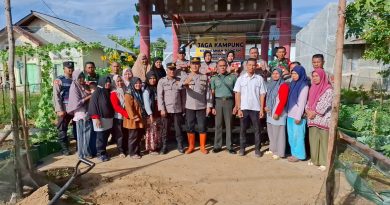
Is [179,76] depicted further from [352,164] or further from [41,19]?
[41,19]

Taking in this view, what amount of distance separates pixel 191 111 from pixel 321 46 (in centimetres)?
1426

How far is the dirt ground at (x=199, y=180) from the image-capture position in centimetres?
408

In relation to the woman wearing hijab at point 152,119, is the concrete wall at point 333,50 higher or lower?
higher

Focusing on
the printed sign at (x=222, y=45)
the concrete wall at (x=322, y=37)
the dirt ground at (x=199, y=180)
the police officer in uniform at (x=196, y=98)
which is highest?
the concrete wall at (x=322, y=37)

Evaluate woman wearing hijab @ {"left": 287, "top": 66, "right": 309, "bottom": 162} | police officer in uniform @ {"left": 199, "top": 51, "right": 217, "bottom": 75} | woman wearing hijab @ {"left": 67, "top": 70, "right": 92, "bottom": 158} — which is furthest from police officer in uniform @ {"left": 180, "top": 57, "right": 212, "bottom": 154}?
woman wearing hijab @ {"left": 67, "top": 70, "right": 92, "bottom": 158}

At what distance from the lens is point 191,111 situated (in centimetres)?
597

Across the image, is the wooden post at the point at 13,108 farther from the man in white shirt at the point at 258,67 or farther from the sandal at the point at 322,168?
the sandal at the point at 322,168

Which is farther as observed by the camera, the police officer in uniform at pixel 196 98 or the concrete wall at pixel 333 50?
the concrete wall at pixel 333 50

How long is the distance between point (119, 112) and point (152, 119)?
0.64m

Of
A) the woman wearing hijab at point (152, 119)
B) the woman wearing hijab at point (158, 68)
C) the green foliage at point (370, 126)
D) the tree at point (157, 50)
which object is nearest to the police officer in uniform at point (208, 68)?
the woman wearing hijab at point (158, 68)

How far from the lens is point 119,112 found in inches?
221

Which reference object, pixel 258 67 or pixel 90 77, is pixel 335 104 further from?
pixel 90 77

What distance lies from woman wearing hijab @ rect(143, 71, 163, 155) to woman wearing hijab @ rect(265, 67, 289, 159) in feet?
6.68

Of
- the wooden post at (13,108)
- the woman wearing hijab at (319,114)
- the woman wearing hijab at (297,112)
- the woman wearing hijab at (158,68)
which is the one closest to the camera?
the wooden post at (13,108)
